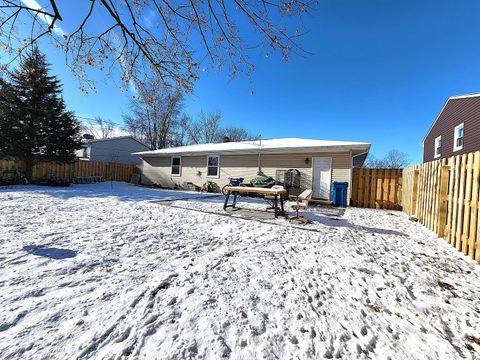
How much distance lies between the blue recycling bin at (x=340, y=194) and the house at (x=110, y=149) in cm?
2030

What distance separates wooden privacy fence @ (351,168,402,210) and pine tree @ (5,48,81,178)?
18117 millimetres

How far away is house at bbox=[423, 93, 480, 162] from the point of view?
10234 millimetres

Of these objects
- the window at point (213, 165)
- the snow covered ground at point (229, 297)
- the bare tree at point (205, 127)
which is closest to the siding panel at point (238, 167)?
the window at point (213, 165)

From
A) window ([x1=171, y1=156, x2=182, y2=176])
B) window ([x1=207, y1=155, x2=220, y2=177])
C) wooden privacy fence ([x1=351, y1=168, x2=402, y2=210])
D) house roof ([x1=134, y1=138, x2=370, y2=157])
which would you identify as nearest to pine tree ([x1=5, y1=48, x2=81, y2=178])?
house roof ([x1=134, y1=138, x2=370, y2=157])

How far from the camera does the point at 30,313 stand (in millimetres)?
1823

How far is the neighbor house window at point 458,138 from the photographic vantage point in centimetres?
1130

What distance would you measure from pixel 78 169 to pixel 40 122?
3924 mm

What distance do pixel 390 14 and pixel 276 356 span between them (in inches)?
320

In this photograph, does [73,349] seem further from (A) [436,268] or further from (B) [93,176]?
(B) [93,176]

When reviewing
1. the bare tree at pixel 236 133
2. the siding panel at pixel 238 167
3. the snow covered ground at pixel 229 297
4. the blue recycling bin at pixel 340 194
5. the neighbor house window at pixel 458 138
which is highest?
the bare tree at pixel 236 133

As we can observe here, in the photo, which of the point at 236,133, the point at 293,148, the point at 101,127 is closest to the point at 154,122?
the point at 236,133

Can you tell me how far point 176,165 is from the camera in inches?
634

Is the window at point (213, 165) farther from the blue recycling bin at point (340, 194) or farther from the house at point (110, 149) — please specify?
the house at point (110, 149)

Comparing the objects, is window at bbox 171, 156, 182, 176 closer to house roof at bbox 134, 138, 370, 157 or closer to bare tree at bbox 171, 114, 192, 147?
house roof at bbox 134, 138, 370, 157
